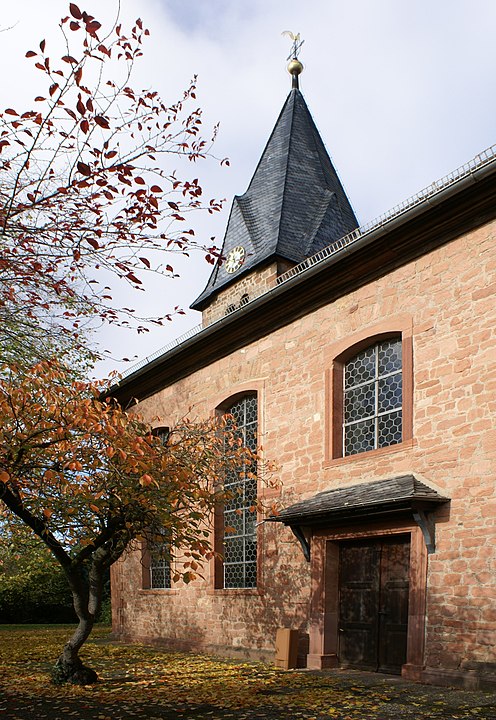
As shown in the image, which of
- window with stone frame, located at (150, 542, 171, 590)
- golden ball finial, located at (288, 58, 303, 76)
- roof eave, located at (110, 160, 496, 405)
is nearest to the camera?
roof eave, located at (110, 160, 496, 405)

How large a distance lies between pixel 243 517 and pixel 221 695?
17.3ft

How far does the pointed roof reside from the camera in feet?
62.3

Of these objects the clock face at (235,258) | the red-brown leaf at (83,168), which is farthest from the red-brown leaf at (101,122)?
the clock face at (235,258)

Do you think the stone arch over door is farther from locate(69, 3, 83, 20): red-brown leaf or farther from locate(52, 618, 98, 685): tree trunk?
locate(69, 3, 83, 20): red-brown leaf

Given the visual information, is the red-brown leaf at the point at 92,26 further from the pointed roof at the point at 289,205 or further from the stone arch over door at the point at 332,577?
the pointed roof at the point at 289,205

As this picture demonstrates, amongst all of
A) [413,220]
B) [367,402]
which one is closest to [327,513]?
[367,402]

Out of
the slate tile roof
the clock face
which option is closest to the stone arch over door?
the slate tile roof

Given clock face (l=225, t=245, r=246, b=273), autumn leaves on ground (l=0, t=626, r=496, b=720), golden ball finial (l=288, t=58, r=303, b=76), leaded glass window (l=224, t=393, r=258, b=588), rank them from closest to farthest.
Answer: autumn leaves on ground (l=0, t=626, r=496, b=720)
leaded glass window (l=224, t=393, r=258, b=588)
clock face (l=225, t=245, r=246, b=273)
golden ball finial (l=288, t=58, r=303, b=76)

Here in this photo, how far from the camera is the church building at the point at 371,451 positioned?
880cm

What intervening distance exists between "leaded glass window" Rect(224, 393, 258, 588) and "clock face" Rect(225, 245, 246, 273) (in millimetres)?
6295

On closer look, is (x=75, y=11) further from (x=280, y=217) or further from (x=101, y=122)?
(x=280, y=217)

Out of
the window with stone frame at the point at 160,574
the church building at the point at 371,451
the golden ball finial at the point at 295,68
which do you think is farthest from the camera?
the golden ball finial at the point at 295,68

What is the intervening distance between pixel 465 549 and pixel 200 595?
22.4 feet

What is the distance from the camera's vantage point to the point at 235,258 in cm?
1989
